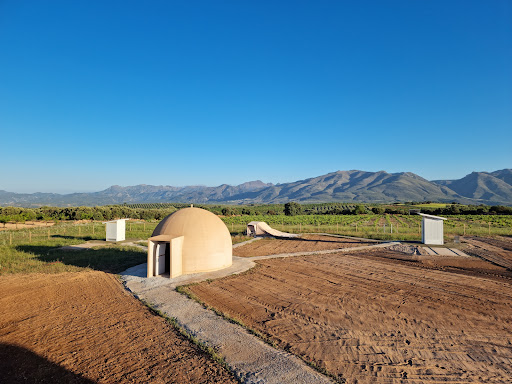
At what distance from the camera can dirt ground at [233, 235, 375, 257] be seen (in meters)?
21.5

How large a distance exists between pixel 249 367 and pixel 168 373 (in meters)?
1.81

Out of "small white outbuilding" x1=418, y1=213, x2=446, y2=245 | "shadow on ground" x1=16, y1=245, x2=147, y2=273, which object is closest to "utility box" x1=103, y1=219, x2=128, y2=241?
"shadow on ground" x1=16, y1=245, x2=147, y2=273

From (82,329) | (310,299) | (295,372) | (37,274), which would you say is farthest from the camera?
(37,274)

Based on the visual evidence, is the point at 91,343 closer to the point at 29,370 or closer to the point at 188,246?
the point at 29,370

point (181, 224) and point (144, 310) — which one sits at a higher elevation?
point (181, 224)

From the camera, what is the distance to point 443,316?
9.39 meters

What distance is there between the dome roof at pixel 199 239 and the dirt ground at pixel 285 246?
508 centimetres

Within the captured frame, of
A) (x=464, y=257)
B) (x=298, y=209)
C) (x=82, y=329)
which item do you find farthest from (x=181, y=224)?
(x=298, y=209)

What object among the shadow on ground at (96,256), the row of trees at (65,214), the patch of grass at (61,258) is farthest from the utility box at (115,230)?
the row of trees at (65,214)

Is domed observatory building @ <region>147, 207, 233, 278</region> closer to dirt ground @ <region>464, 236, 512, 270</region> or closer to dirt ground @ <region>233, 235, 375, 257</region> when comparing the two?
dirt ground @ <region>233, 235, 375, 257</region>

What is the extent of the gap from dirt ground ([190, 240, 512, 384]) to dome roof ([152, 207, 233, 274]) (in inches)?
68.3

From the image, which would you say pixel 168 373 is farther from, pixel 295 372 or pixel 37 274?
pixel 37 274

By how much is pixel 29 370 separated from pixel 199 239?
28.5 ft

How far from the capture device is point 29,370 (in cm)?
629
